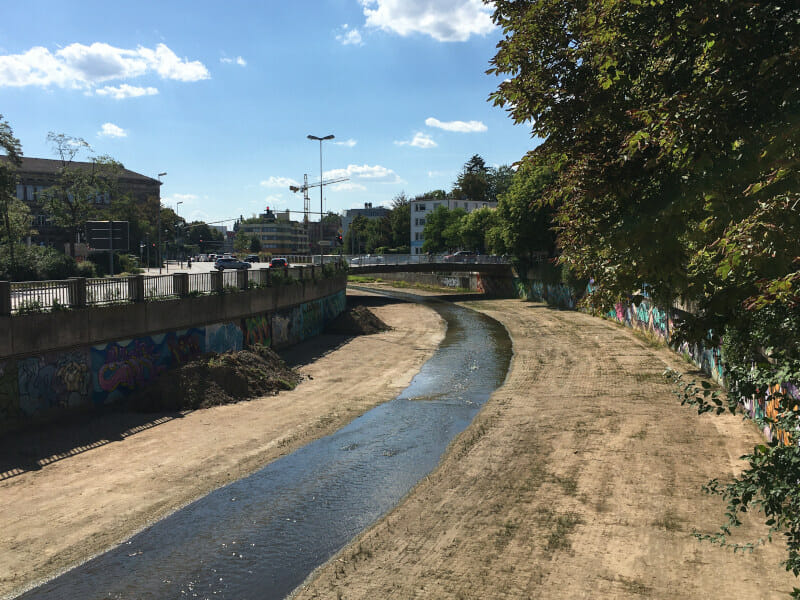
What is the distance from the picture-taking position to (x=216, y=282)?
110ft

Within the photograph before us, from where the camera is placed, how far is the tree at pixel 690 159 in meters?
7.49

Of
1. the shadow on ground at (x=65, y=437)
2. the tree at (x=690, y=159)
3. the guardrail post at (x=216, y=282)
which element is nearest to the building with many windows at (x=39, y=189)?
the guardrail post at (x=216, y=282)

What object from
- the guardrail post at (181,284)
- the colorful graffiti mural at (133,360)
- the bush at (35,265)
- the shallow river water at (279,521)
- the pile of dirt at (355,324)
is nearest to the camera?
the shallow river water at (279,521)

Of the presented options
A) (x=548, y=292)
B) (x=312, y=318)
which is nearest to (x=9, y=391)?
(x=312, y=318)

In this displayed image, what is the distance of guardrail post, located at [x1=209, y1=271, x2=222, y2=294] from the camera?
1316 inches

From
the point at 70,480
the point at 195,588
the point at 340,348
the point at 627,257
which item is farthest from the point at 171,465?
the point at 340,348

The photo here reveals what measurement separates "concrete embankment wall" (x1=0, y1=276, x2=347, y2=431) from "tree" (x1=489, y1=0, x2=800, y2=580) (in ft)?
60.2

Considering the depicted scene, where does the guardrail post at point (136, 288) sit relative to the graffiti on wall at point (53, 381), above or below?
above

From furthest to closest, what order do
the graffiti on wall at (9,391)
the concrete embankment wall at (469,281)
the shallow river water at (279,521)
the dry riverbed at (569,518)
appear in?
1. the concrete embankment wall at (469,281)
2. the graffiti on wall at (9,391)
3. the shallow river water at (279,521)
4. the dry riverbed at (569,518)

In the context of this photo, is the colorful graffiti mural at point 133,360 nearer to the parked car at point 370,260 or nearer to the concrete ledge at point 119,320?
the concrete ledge at point 119,320

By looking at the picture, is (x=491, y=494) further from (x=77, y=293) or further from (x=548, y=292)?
(x=548, y=292)

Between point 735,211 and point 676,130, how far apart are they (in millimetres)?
1666

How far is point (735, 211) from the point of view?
827cm

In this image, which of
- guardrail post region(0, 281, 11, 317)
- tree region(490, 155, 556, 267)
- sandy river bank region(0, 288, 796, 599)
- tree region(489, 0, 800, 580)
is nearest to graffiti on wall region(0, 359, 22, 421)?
sandy river bank region(0, 288, 796, 599)
